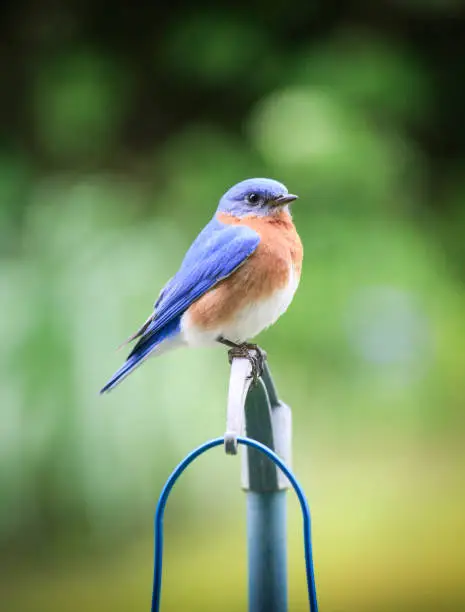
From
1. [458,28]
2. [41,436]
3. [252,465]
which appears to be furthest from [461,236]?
[252,465]

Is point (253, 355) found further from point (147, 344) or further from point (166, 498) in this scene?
point (166, 498)

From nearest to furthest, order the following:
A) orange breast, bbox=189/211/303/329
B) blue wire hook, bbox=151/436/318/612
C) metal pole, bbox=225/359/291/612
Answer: blue wire hook, bbox=151/436/318/612, metal pole, bbox=225/359/291/612, orange breast, bbox=189/211/303/329

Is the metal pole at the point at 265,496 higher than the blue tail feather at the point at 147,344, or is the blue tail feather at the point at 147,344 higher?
the blue tail feather at the point at 147,344

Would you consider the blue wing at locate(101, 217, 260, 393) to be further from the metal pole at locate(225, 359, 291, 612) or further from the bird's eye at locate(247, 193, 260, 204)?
the metal pole at locate(225, 359, 291, 612)

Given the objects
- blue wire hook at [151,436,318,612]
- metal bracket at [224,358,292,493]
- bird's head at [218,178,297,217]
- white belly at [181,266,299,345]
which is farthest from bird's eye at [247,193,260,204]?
blue wire hook at [151,436,318,612]

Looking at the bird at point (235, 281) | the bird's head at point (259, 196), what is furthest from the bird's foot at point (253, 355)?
the bird's head at point (259, 196)

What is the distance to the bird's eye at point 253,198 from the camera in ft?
4.73

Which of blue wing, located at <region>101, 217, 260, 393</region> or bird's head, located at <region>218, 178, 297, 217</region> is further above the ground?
bird's head, located at <region>218, 178, 297, 217</region>

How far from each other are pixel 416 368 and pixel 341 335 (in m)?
0.24

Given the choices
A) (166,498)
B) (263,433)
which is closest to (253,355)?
(263,433)

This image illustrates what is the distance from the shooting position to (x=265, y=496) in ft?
3.98

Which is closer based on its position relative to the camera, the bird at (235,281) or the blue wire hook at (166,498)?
the blue wire hook at (166,498)

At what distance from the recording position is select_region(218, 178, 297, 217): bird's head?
143 centimetres

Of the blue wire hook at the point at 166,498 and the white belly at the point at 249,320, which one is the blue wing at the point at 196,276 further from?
the blue wire hook at the point at 166,498
